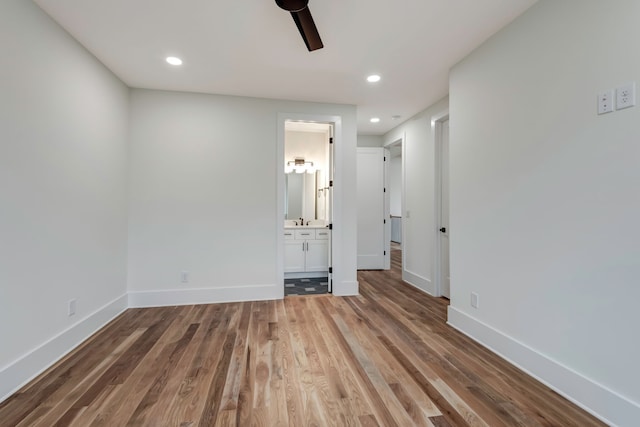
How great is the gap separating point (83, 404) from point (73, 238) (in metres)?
1.34

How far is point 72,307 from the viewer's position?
2.45 metres

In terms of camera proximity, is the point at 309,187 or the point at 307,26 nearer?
the point at 307,26

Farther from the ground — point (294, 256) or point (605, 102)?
point (605, 102)

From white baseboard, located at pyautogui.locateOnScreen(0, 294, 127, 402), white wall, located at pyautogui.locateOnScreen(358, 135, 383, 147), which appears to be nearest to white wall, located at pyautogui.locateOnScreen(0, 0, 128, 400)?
white baseboard, located at pyautogui.locateOnScreen(0, 294, 127, 402)

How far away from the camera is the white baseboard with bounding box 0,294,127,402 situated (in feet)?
5.99

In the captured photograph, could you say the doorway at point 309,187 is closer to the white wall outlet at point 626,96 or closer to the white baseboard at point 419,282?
the white baseboard at point 419,282

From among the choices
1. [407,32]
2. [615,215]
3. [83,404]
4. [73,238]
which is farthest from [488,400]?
[73,238]

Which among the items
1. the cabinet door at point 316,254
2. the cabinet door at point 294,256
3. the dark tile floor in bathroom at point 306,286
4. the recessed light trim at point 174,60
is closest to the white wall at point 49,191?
the recessed light trim at point 174,60

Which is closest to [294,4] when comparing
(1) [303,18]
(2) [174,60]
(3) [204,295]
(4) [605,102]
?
(1) [303,18]

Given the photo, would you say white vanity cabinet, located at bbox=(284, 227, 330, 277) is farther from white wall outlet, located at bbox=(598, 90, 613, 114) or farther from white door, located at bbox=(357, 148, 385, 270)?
white wall outlet, located at bbox=(598, 90, 613, 114)

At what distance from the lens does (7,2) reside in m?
1.81

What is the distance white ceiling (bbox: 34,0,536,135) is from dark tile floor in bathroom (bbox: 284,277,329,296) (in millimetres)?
2634

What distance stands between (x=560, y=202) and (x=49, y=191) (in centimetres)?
355

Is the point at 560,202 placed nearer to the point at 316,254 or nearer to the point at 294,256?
the point at 316,254
